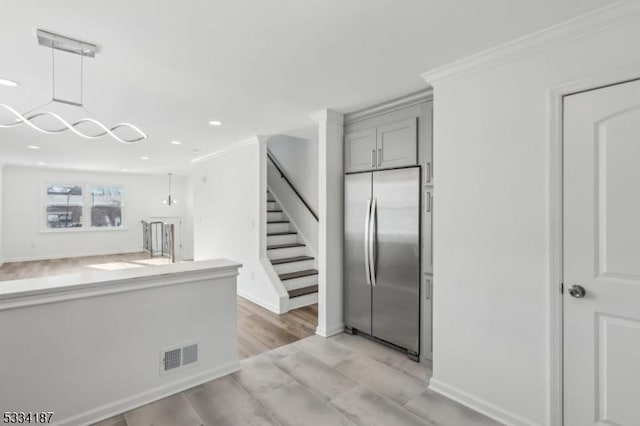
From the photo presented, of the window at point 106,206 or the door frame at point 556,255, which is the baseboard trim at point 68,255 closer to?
the window at point 106,206

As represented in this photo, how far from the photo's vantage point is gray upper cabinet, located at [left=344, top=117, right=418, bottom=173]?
2865 millimetres

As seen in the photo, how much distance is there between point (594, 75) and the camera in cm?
173

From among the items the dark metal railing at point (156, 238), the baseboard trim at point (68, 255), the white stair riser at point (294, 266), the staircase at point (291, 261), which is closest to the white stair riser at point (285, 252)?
the staircase at point (291, 261)

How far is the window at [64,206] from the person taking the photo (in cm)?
859

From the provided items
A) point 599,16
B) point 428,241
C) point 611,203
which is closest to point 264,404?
point 428,241

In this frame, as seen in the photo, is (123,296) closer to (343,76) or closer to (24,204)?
(343,76)

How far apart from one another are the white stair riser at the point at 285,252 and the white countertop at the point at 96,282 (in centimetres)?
231

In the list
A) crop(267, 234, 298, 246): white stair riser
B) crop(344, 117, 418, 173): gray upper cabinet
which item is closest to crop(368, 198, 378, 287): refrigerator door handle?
crop(344, 117, 418, 173): gray upper cabinet

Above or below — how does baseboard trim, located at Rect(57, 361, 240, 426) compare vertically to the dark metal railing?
below

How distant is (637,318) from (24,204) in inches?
450

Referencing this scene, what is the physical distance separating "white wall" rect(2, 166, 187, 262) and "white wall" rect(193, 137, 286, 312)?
4551 millimetres

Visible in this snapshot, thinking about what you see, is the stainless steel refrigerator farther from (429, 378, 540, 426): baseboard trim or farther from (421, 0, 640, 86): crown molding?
(421, 0, 640, 86): crown molding

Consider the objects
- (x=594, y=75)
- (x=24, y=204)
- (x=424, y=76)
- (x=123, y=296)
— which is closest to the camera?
(x=594, y=75)

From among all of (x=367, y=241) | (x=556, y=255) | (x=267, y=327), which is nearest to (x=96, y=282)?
(x=267, y=327)
